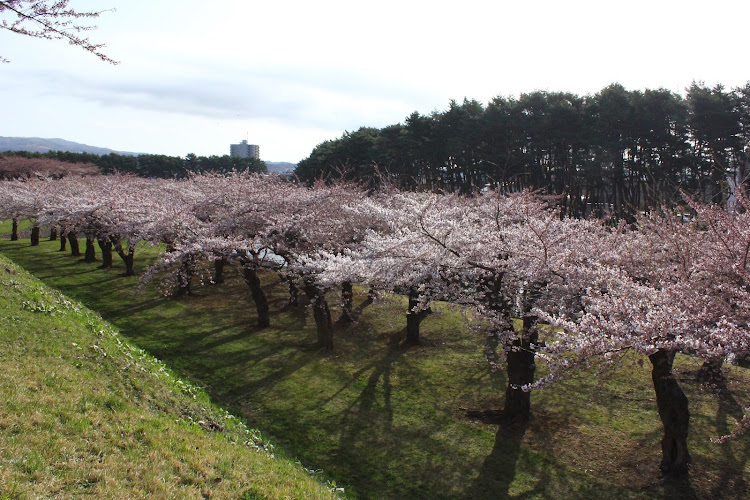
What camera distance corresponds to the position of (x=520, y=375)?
35.1 ft

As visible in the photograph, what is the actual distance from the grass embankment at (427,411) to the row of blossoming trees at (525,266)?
2.55 ft

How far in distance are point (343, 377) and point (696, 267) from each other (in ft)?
28.4

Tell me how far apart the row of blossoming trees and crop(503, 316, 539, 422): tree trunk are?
3 cm

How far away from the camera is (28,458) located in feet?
17.6

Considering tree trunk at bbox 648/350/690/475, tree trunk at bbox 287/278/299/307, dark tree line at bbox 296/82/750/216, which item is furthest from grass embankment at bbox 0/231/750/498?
dark tree line at bbox 296/82/750/216

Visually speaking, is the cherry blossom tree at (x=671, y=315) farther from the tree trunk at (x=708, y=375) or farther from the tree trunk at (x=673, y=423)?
the tree trunk at (x=708, y=375)

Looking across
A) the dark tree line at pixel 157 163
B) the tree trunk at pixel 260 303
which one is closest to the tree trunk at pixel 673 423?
the tree trunk at pixel 260 303

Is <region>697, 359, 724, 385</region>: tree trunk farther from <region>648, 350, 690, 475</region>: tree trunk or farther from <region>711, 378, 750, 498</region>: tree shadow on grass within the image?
<region>648, 350, 690, 475</region>: tree trunk

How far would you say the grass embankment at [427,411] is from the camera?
29.0ft

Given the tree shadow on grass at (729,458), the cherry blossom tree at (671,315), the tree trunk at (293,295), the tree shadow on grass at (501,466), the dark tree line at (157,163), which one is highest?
the dark tree line at (157,163)

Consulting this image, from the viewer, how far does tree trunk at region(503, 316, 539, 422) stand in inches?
418

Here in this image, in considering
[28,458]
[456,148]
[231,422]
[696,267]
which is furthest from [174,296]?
[456,148]

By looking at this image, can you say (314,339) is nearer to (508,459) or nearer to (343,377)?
(343,377)

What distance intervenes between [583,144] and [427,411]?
29266 mm
